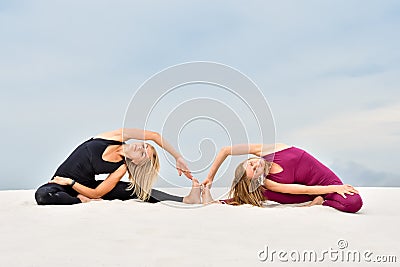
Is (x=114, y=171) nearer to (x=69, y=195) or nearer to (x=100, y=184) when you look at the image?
(x=100, y=184)

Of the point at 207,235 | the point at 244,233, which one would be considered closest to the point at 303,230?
the point at 244,233

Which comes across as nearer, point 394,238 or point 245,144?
point 394,238

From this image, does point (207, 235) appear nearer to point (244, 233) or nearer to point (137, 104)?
point (244, 233)

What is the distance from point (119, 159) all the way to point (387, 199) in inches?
110

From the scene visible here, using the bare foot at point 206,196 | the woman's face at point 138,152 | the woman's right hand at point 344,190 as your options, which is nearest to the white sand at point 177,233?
the woman's right hand at point 344,190

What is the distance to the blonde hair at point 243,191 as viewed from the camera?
3980mm

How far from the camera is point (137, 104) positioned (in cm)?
402

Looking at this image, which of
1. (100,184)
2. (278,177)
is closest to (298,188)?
(278,177)

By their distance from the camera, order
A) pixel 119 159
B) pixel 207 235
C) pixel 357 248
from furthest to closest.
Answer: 1. pixel 119 159
2. pixel 207 235
3. pixel 357 248

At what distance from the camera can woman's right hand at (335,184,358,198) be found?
151 inches

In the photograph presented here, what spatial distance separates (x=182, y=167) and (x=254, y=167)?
0.63m

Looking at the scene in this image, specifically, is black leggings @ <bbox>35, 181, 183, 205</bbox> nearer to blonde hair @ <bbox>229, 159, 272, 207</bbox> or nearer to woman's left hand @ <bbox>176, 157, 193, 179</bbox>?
woman's left hand @ <bbox>176, 157, 193, 179</bbox>

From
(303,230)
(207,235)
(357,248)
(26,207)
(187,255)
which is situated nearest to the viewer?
(187,255)

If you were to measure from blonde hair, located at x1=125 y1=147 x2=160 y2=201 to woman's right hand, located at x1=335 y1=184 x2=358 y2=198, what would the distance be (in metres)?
1.52
